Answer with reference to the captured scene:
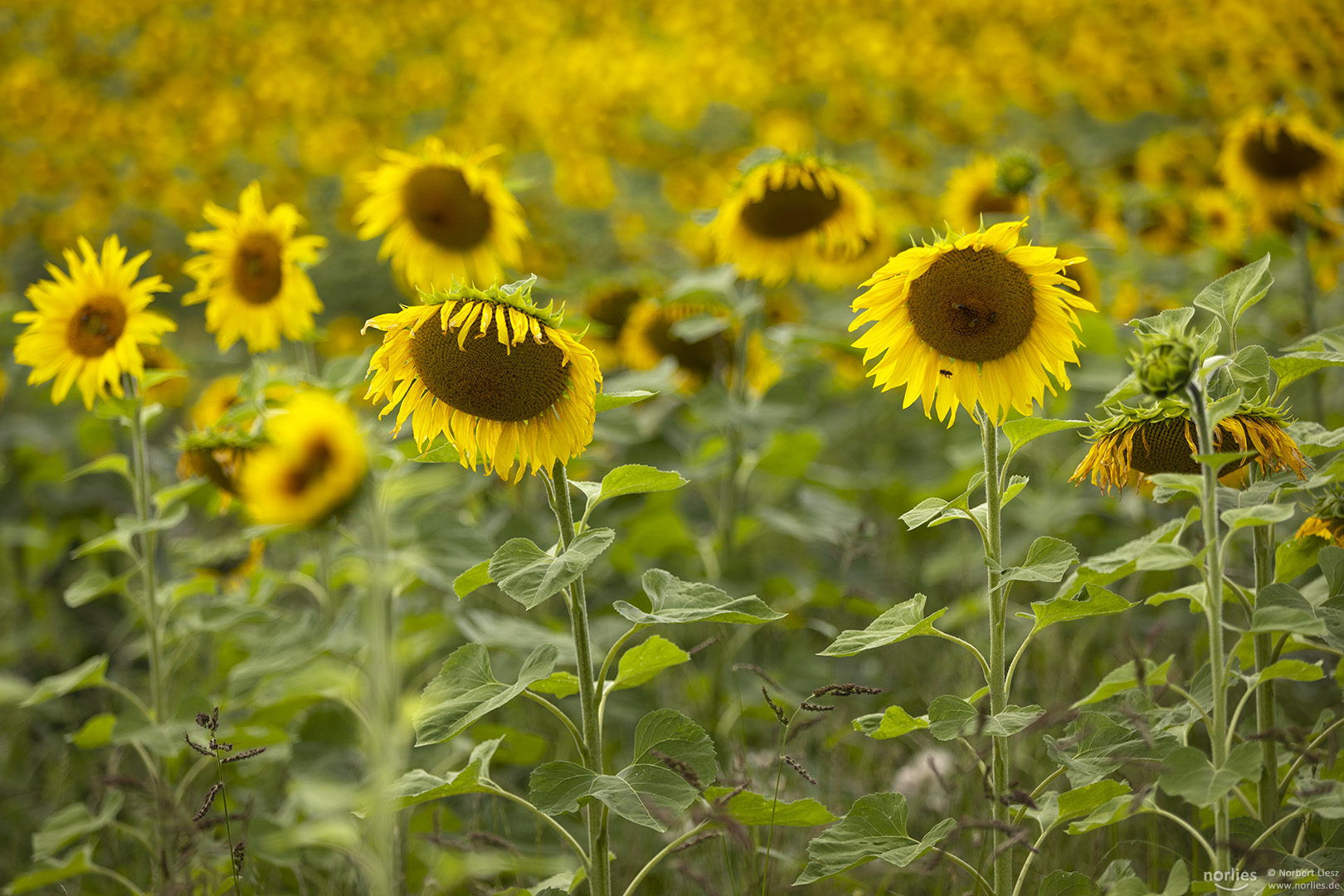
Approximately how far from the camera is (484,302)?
58.9 inches

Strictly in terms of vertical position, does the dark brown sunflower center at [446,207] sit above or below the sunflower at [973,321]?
above

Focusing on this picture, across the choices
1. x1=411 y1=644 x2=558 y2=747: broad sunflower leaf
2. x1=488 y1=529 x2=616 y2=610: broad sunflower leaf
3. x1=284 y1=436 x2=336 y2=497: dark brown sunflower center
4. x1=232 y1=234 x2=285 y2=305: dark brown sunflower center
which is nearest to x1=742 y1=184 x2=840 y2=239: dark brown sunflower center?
x1=232 y1=234 x2=285 y2=305: dark brown sunflower center

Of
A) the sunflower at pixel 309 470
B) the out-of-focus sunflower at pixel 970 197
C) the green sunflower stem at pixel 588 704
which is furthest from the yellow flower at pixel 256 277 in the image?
the out-of-focus sunflower at pixel 970 197

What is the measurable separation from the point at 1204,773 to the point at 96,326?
2.48 meters

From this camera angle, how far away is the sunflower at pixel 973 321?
1.55 meters

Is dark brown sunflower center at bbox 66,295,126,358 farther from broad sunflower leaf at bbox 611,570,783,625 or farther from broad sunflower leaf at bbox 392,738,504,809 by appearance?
broad sunflower leaf at bbox 611,570,783,625

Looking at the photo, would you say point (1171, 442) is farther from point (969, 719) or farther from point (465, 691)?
point (465, 691)

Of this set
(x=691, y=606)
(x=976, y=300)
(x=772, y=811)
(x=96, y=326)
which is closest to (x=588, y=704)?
(x=691, y=606)

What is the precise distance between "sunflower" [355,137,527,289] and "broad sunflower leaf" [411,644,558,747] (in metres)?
1.49

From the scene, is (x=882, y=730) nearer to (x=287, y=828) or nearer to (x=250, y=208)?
(x=287, y=828)

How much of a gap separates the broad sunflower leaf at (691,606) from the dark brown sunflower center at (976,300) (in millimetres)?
558

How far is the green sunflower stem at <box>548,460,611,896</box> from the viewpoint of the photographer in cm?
156

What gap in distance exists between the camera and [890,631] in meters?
1.47

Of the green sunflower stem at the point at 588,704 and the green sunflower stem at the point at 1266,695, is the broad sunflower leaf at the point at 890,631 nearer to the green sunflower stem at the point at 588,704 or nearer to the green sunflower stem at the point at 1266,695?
the green sunflower stem at the point at 588,704
